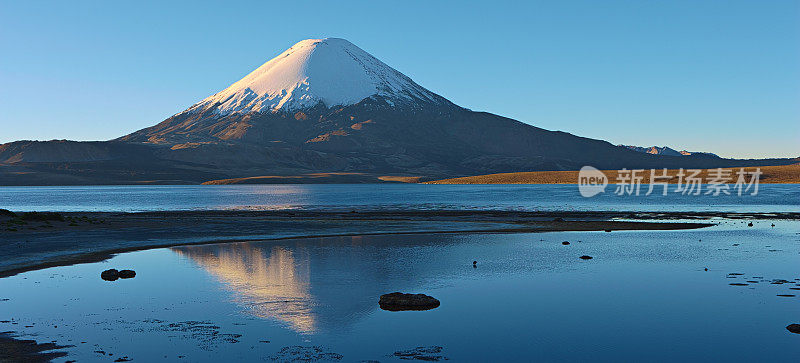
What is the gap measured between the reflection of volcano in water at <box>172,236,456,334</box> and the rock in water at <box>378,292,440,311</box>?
0.42 meters

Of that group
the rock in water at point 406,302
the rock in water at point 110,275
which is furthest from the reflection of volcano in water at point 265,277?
the rock in water at point 110,275

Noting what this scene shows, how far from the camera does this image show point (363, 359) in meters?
16.4

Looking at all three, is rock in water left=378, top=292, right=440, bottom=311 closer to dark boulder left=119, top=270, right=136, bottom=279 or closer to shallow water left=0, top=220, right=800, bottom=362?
shallow water left=0, top=220, right=800, bottom=362

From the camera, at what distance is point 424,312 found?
2225 cm

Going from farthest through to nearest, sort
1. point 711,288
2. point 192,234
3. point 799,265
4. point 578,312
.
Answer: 1. point 192,234
2. point 799,265
3. point 711,288
4. point 578,312

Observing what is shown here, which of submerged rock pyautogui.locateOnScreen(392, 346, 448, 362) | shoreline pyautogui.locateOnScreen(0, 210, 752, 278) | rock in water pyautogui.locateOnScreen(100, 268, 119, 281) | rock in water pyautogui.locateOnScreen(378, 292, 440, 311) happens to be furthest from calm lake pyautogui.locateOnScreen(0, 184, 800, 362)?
shoreline pyautogui.locateOnScreen(0, 210, 752, 278)

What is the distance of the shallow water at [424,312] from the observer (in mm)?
17562

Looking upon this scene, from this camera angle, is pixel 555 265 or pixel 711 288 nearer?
pixel 711 288

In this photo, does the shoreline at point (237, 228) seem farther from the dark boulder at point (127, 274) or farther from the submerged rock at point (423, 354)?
the submerged rock at point (423, 354)

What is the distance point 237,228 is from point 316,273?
1163 inches

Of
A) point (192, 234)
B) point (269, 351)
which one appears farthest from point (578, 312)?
point (192, 234)

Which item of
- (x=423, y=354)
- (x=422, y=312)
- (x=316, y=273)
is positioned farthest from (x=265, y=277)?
(x=423, y=354)

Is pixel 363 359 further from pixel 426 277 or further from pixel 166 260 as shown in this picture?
pixel 166 260

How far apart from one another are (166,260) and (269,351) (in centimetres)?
2215
